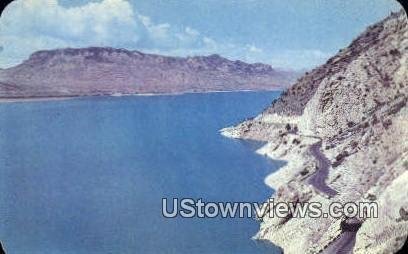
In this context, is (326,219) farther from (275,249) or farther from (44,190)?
(44,190)

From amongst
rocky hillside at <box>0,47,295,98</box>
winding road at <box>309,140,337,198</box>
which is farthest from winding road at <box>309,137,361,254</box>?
rocky hillside at <box>0,47,295,98</box>

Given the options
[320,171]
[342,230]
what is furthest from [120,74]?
[342,230]

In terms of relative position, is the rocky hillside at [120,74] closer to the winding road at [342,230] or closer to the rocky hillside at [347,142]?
the rocky hillside at [347,142]

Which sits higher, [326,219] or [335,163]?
[335,163]

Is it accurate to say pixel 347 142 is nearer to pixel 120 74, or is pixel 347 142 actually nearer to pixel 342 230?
pixel 342 230

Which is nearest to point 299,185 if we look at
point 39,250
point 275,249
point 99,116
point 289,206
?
point 289,206
